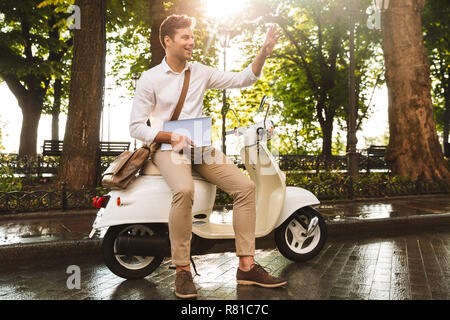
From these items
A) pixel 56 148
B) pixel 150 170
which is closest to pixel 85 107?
pixel 150 170

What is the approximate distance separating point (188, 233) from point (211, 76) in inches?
50.5

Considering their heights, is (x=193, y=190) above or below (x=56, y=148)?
below

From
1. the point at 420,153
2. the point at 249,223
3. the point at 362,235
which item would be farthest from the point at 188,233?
the point at 420,153

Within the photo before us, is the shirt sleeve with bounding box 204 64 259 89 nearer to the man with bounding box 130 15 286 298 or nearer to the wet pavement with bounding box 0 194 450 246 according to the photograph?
the man with bounding box 130 15 286 298

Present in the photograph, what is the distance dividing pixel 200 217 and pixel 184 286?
0.70m

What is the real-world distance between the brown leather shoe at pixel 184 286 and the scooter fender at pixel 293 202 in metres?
1.15

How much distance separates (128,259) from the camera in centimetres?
424

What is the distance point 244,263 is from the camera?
3809mm

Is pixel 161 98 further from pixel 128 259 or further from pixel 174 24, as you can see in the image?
pixel 128 259

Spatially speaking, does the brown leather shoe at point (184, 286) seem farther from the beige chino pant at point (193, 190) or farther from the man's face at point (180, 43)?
the man's face at point (180, 43)

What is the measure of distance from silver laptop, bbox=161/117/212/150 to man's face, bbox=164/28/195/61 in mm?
544

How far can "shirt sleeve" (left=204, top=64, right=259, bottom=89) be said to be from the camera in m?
3.88

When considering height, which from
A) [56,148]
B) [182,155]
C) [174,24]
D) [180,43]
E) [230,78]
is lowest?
[182,155]

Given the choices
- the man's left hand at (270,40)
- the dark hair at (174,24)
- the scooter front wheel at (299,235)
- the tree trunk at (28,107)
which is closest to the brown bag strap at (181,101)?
the dark hair at (174,24)
